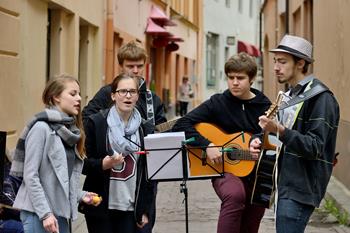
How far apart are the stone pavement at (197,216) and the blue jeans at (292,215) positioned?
12.1ft

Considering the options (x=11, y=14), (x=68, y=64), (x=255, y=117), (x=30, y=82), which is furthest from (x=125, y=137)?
(x=68, y=64)

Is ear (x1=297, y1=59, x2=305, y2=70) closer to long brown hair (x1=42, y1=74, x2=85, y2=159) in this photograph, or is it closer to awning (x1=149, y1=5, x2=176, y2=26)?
long brown hair (x1=42, y1=74, x2=85, y2=159)

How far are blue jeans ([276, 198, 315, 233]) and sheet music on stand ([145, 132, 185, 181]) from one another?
98cm

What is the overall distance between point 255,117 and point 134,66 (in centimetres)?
102

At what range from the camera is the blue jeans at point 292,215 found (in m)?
4.95

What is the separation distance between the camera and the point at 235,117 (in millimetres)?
6066

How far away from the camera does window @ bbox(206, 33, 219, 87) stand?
4131cm

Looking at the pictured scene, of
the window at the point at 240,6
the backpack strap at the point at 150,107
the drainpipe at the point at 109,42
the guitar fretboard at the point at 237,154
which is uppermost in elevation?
the window at the point at 240,6

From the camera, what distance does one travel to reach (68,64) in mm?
14297

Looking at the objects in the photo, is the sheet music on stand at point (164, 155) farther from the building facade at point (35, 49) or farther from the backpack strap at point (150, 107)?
the building facade at point (35, 49)

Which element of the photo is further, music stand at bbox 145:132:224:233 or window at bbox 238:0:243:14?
window at bbox 238:0:243:14

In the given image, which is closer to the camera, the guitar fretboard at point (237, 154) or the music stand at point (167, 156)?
the music stand at point (167, 156)

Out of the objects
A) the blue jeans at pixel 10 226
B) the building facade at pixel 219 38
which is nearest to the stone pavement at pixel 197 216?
the blue jeans at pixel 10 226

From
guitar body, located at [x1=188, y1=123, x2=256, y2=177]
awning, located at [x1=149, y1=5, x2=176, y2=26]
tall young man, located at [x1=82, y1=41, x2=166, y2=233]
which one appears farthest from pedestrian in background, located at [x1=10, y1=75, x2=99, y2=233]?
awning, located at [x1=149, y1=5, x2=176, y2=26]
